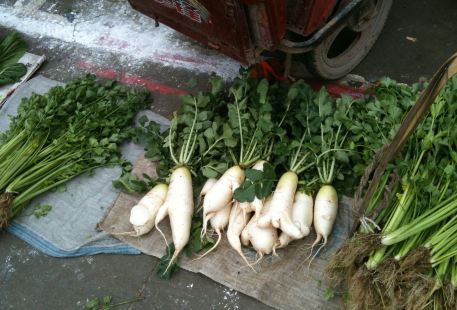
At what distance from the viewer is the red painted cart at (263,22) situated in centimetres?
289

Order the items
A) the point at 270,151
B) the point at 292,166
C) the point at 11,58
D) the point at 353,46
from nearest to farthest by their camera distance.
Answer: the point at 292,166 → the point at 270,151 → the point at 353,46 → the point at 11,58

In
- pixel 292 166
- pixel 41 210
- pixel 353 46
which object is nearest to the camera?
pixel 292 166

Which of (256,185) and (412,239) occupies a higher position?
(412,239)

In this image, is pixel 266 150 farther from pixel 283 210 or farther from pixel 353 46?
pixel 353 46

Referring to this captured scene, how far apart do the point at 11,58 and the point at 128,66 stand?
1.31 meters

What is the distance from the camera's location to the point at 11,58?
4.95 meters

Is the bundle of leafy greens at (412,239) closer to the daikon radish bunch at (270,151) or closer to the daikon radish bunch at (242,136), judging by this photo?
the daikon radish bunch at (270,151)

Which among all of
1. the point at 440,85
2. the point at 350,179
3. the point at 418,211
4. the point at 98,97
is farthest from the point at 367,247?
the point at 98,97

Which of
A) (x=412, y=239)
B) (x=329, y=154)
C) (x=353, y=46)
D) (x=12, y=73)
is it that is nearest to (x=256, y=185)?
(x=329, y=154)

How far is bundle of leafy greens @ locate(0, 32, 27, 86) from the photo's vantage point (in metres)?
4.68

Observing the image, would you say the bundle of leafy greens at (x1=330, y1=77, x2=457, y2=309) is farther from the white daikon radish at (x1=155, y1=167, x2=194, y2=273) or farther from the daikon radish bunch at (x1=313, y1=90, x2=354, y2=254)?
the white daikon radish at (x1=155, y1=167, x2=194, y2=273)

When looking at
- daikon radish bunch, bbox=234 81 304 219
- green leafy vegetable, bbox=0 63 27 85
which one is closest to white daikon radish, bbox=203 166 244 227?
daikon radish bunch, bbox=234 81 304 219

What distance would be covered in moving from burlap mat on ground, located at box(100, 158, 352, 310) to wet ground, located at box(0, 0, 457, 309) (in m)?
0.09

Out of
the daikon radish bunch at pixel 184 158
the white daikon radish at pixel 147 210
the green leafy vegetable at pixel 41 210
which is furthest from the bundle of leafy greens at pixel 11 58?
the white daikon radish at pixel 147 210
